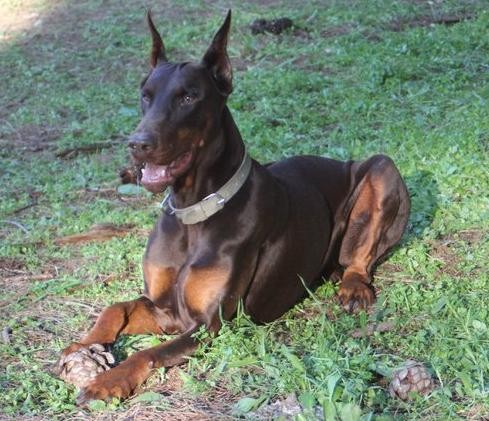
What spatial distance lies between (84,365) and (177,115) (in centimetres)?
123

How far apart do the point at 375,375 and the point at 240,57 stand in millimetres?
7111

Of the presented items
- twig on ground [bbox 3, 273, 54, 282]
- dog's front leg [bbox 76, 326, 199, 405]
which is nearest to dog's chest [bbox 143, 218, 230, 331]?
dog's front leg [bbox 76, 326, 199, 405]

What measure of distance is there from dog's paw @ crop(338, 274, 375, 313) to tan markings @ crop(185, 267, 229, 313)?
0.93 meters

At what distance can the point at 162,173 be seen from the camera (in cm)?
407

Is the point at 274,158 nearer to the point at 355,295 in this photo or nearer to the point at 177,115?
the point at 355,295

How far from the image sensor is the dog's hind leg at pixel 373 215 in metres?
5.20

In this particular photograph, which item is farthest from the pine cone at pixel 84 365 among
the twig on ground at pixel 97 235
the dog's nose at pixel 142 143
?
the twig on ground at pixel 97 235

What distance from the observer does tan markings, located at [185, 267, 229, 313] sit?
414 cm

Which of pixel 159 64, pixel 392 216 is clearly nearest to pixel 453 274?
pixel 392 216

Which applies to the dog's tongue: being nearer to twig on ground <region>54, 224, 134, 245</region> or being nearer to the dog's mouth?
the dog's mouth

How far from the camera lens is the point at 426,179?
20.4ft

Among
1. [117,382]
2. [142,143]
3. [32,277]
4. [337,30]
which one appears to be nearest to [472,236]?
[142,143]

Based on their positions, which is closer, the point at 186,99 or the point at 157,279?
the point at 186,99

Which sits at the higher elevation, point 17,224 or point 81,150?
point 17,224
